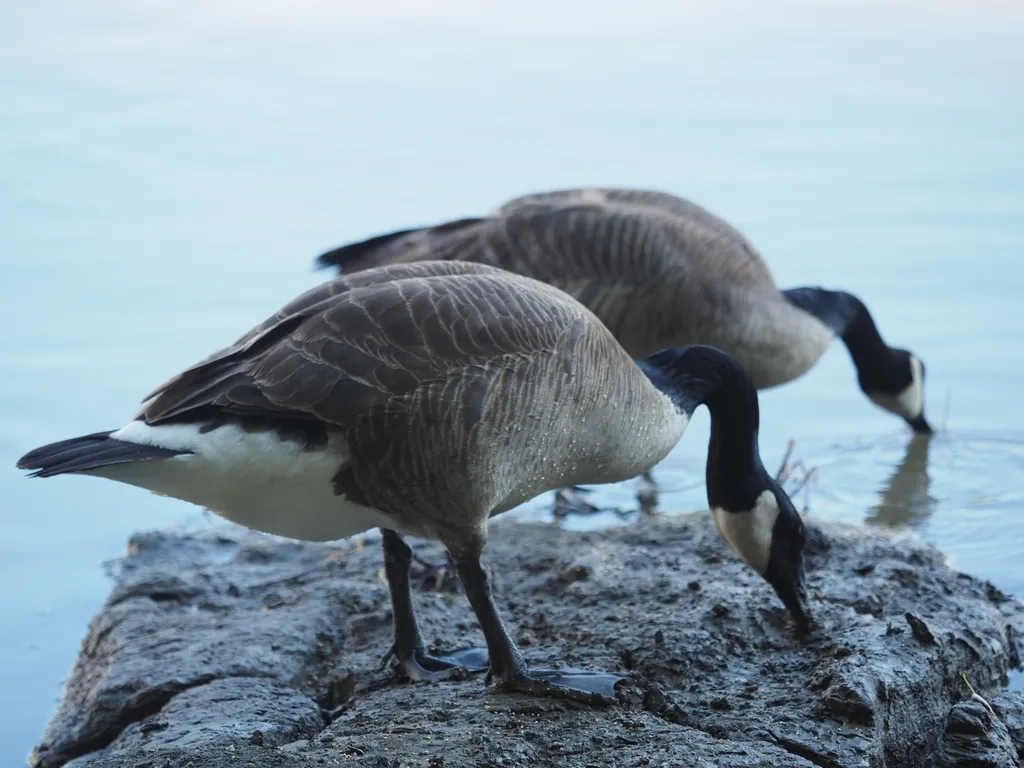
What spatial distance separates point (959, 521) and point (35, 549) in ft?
15.7

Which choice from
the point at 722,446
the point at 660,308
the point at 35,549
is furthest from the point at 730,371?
the point at 35,549

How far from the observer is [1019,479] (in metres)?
6.79

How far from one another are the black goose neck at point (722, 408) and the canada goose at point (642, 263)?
5.89ft

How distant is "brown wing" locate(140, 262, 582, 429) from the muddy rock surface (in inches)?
38.4

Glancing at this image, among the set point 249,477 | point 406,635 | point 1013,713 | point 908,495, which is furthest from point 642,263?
point 249,477

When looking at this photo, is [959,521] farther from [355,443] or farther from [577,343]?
[355,443]

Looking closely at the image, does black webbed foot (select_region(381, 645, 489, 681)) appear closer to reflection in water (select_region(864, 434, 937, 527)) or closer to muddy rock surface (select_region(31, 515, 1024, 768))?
muddy rock surface (select_region(31, 515, 1024, 768))

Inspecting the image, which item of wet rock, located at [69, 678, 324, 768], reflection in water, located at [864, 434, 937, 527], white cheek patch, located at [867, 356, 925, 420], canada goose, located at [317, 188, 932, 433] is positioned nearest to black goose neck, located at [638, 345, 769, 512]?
wet rock, located at [69, 678, 324, 768]

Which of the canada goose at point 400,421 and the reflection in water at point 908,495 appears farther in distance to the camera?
the reflection in water at point 908,495

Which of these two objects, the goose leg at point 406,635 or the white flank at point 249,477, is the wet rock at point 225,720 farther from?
the white flank at point 249,477

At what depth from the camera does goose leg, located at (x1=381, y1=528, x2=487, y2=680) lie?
4.25m

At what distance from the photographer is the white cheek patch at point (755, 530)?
14.5ft

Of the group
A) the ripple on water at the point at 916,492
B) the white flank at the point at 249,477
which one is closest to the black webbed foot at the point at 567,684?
the white flank at the point at 249,477

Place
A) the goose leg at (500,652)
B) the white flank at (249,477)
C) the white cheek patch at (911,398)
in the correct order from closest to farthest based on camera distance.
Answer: the white flank at (249,477) → the goose leg at (500,652) → the white cheek patch at (911,398)
